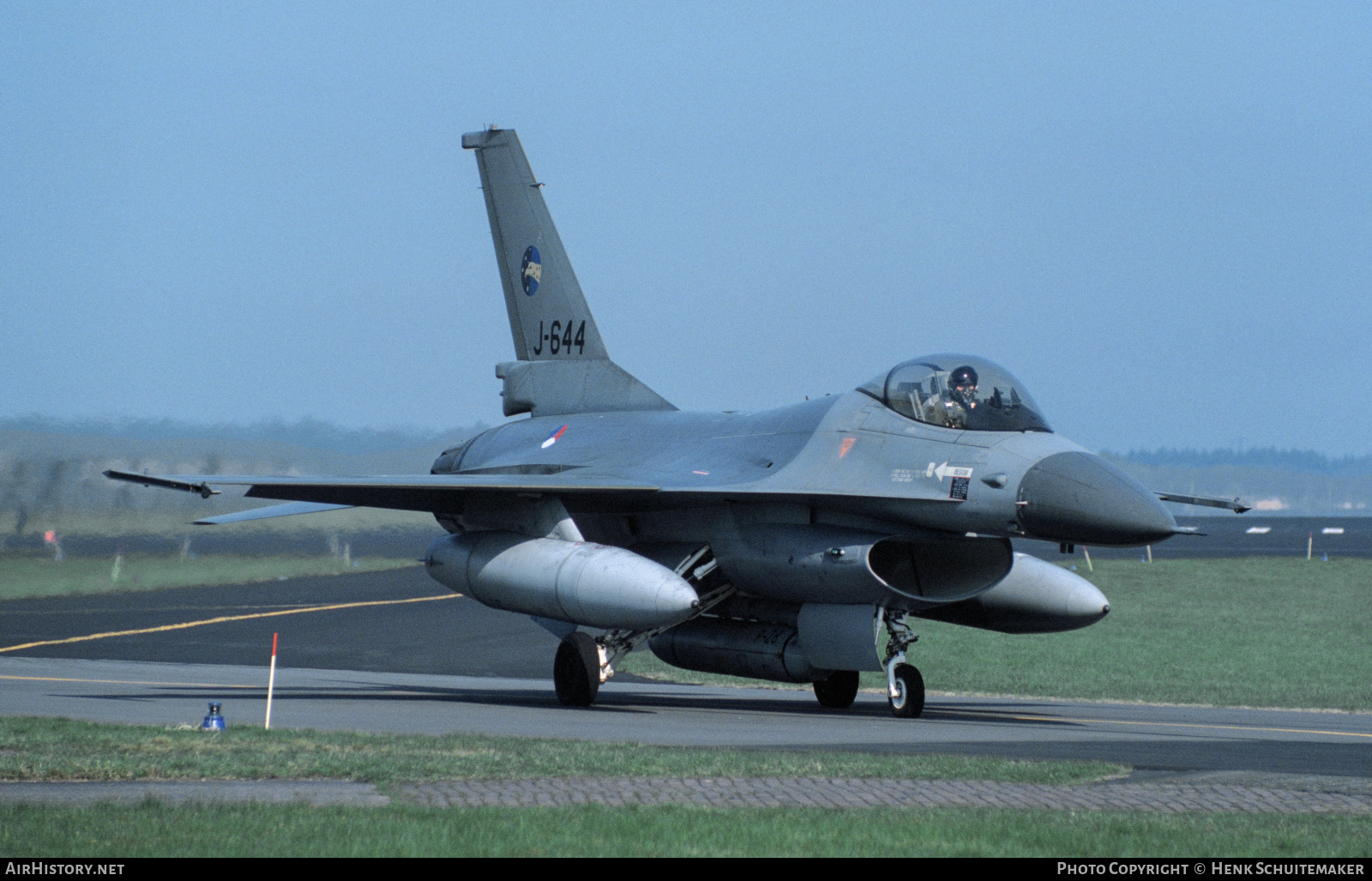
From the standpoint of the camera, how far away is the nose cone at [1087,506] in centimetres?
1355

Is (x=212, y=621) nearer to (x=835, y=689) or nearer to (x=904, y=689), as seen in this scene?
(x=835, y=689)

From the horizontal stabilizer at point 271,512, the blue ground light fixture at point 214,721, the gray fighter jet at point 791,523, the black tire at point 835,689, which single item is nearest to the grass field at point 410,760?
the blue ground light fixture at point 214,721

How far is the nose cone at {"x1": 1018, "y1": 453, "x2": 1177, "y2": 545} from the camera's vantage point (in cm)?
1355

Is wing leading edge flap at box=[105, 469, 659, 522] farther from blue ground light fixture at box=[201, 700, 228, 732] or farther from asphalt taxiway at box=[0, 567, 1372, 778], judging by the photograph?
blue ground light fixture at box=[201, 700, 228, 732]

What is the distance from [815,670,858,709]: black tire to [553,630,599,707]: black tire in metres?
2.58

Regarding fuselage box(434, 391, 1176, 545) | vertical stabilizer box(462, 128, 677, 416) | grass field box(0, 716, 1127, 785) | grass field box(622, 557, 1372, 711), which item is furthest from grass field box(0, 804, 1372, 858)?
vertical stabilizer box(462, 128, 677, 416)

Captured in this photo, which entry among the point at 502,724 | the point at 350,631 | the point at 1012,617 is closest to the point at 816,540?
the point at 1012,617

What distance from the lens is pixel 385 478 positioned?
16875mm

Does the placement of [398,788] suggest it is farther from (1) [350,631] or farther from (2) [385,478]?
(1) [350,631]

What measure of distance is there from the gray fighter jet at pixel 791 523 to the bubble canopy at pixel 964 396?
0.06 ft

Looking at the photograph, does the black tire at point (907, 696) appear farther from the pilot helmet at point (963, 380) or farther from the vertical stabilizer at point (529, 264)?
the vertical stabilizer at point (529, 264)

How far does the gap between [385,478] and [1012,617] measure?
702 centimetres
